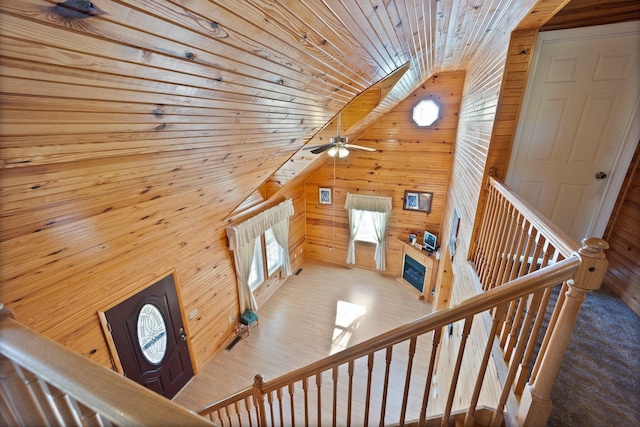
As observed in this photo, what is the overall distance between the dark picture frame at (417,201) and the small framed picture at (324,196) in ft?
5.97

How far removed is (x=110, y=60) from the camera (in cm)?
90

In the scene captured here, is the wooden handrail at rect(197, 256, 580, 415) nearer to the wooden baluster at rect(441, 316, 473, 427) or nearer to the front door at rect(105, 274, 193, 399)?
the wooden baluster at rect(441, 316, 473, 427)

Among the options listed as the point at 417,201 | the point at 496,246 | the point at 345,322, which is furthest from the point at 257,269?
the point at 496,246

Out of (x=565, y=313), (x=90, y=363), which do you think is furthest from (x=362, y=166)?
(x=90, y=363)

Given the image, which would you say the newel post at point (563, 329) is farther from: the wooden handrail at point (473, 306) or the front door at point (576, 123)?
the front door at point (576, 123)

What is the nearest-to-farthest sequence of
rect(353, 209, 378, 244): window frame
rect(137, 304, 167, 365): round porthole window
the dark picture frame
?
rect(137, 304, 167, 365): round porthole window, the dark picture frame, rect(353, 209, 378, 244): window frame

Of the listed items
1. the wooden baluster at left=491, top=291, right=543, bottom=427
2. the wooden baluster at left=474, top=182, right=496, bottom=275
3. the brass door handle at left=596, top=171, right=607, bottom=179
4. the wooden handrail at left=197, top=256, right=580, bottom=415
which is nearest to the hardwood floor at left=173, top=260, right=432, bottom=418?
the wooden baluster at left=474, top=182, right=496, bottom=275

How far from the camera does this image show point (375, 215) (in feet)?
20.3

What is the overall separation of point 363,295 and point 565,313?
512 centimetres

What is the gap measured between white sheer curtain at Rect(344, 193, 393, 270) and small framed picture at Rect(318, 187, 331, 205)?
502mm

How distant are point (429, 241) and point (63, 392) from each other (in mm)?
5870

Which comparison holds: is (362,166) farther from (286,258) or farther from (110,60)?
(110,60)

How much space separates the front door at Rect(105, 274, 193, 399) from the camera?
2.95 m

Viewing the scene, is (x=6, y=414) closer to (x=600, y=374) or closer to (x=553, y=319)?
(x=553, y=319)
